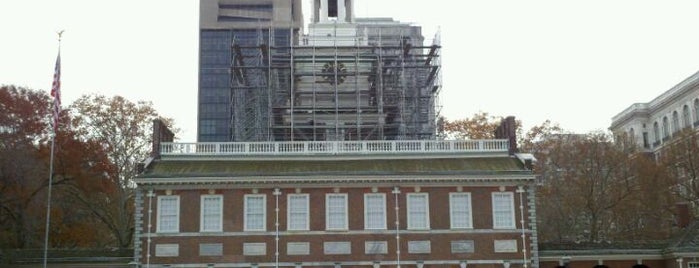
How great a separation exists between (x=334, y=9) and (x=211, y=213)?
29204mm

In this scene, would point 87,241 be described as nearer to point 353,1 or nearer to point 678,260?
point 353,1

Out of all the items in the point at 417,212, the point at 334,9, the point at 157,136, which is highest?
the point at 334,9

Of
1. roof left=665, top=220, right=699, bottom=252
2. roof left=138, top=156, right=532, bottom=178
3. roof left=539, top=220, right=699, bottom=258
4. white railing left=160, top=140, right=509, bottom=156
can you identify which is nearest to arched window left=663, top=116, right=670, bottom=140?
roof left=665, top=220, right=699, bottom=252

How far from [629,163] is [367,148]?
83.2 feet

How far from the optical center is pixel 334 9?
228 feet

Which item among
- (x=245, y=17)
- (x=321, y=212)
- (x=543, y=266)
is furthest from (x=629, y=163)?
(x=245, y=17)

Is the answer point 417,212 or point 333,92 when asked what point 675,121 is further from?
point 417,212

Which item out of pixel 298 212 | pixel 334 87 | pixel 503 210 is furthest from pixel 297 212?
pixel 334 87

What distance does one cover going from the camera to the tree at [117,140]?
59.3 m

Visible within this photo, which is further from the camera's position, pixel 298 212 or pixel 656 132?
pixel 656 132

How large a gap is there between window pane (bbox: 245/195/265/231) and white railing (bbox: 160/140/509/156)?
11.9 feet

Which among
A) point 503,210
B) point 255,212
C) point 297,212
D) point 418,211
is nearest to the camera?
point 255,212

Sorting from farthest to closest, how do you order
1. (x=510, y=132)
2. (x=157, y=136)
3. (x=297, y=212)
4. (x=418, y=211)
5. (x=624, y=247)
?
(x=510, y=132)
(x=157, y=136)
(x=624, y=247)
(x=418, y=211)
(x=297, y=212)

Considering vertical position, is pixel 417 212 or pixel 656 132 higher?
pixel 656 132
